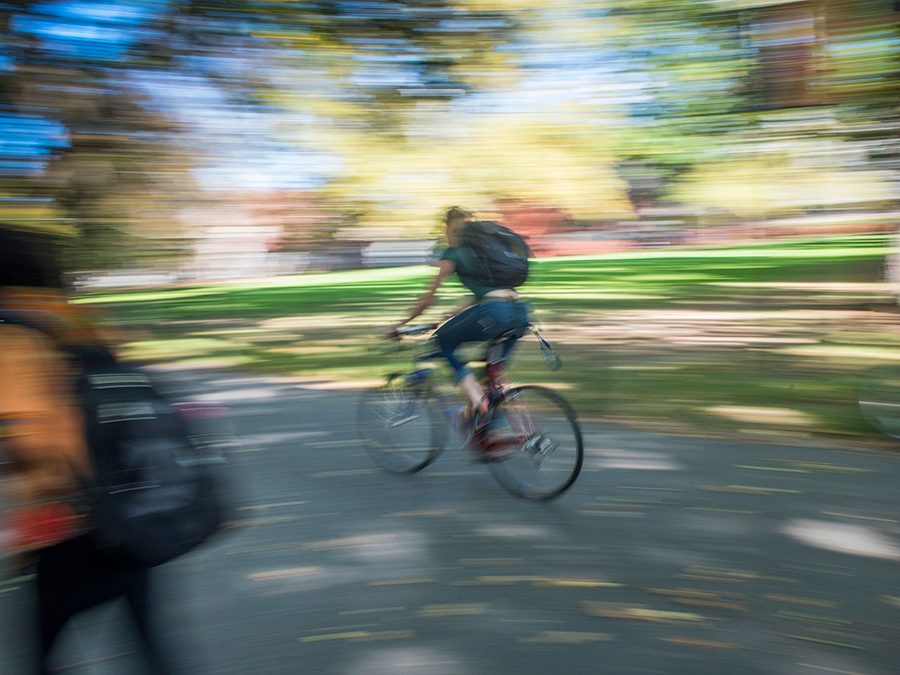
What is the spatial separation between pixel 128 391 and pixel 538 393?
277cm

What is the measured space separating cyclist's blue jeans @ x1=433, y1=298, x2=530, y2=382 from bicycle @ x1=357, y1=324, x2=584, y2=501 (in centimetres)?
9

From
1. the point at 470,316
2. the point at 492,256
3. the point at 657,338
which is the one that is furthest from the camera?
the point at 657,338

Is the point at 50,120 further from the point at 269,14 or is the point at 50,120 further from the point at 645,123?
the point at 645,123

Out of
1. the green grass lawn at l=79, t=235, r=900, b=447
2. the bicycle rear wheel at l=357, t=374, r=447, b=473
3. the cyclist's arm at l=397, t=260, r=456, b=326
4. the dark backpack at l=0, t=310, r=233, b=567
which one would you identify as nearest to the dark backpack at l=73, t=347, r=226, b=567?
the dark backpack at l=0, t=310, r=233, b=567

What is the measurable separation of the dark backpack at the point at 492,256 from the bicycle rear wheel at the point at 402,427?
39.8 inches

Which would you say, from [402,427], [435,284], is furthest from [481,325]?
[402,427]

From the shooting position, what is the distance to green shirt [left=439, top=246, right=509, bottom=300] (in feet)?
14.2

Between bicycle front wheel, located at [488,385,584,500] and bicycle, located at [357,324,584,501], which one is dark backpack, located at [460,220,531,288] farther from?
bicycle front wheel, located at [488,385,584,500]

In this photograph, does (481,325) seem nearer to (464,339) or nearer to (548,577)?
(464,339)

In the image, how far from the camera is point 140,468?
184cm

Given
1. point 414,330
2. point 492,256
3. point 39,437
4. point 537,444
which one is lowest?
point 537,444

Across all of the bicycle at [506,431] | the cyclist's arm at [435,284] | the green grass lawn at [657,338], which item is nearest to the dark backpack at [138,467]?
the green grass lawn at [657,338]

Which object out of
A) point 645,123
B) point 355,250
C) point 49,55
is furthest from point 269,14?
point 645,123

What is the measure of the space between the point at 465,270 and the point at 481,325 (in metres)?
0.34
